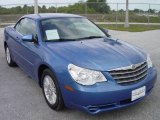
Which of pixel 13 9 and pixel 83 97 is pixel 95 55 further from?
pixel 13 9

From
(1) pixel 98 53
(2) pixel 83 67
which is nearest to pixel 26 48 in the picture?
(1) pixel 98 53

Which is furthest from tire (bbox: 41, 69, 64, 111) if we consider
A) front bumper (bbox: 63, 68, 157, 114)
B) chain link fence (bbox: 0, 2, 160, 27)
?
chain link fence (bbox: 0, 2, 160, 27)

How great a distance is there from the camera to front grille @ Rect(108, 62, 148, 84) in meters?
3.95

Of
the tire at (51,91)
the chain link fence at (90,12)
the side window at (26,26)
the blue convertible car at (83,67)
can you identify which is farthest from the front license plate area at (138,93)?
the chain link fence at (90,12)

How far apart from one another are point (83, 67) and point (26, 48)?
1863 millimetres

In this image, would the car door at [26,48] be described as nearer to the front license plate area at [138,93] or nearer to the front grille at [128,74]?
the front grille at [128,74]

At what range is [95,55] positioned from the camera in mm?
4273

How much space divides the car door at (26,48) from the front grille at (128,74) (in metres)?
1.45

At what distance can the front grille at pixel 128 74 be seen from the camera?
395cm

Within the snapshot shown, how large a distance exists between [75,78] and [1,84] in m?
2.52

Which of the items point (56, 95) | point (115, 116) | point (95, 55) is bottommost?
point (115, 116)

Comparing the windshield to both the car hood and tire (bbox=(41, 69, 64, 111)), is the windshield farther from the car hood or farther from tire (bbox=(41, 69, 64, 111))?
tire (bbox=(41, 69, 64, 111))

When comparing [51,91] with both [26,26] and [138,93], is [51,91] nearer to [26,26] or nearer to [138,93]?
[138,93]

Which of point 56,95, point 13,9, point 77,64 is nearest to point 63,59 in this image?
point 77,64
